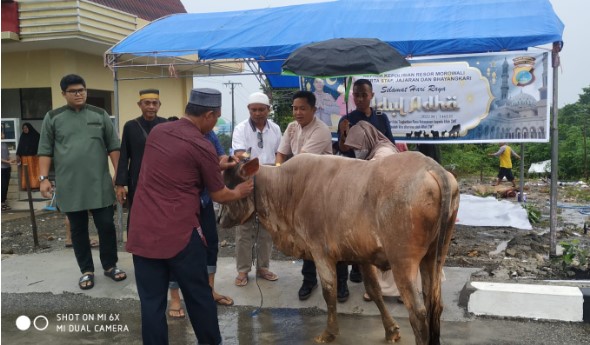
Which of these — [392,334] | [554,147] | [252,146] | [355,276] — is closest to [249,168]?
[252,146]

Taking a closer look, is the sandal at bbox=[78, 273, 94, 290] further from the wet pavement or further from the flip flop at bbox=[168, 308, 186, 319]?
the flip flop at bbox=[168, 308, 186, 319]

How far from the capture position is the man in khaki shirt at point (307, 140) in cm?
452

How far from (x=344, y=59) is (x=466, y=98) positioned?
2554 millimetres

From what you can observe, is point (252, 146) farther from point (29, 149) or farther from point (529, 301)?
point (29, 149)

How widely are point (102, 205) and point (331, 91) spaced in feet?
10.9

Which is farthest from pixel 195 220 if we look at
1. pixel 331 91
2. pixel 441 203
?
pixel 331 91

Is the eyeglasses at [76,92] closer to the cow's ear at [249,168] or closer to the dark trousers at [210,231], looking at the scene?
the dark trousers at [210,231]

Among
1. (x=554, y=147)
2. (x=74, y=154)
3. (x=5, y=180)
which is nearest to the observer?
(x=74, y=154)

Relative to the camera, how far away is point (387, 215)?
310 centimetres

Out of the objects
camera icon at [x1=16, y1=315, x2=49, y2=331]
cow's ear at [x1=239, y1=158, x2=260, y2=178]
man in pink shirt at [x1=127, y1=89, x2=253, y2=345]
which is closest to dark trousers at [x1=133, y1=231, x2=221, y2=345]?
man in pink shirt at [x1=127, y1=89, x2=253, y2=345]

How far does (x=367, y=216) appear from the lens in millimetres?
3252

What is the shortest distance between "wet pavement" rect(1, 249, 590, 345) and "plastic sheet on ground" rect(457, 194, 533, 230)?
2939 mm

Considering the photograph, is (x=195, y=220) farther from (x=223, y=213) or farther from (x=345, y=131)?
(x=345, y=131)

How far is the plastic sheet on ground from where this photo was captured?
26.2 feet
